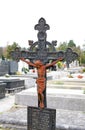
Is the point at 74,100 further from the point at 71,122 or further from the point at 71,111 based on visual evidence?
the point at 71,122

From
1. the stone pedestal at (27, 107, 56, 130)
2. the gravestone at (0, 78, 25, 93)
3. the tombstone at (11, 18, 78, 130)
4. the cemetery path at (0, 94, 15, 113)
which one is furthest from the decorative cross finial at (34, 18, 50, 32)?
the gravestone at (0, 78, 25, 93)

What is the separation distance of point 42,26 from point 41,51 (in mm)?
475

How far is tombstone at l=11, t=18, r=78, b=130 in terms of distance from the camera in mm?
5392

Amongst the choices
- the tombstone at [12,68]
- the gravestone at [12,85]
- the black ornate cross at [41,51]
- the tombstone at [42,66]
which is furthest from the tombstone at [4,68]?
the tombstone at [42,66]

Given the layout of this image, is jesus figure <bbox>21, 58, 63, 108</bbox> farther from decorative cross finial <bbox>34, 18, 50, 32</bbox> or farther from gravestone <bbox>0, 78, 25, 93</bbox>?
gravestone <bbox>0, 78, 25, 93</bbox>

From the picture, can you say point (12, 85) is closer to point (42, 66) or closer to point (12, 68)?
point (42, 66)

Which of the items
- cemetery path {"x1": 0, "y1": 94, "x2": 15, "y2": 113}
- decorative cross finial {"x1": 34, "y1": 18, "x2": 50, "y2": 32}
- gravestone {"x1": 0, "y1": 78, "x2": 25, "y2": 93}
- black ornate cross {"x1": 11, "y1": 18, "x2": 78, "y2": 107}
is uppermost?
decorative cross finial {"x1": 34, "y1": 18, "x2": 50, "y2": 32}

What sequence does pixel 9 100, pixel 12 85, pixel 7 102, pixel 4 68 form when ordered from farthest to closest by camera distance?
pixel 4 68 → pixel 12 85 → pixel 9 100 → pixel 7 102

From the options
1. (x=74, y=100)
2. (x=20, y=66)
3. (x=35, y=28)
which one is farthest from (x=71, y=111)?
(x=20, y=66)

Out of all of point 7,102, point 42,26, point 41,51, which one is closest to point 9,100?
point 7,102

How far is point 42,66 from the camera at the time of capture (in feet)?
18.1

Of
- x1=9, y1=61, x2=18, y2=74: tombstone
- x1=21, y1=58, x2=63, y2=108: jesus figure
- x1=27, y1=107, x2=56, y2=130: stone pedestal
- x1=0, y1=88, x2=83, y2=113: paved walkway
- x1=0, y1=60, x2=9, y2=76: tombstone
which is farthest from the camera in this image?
x1=9, y1=61, x2=18, y2=74: tombstone

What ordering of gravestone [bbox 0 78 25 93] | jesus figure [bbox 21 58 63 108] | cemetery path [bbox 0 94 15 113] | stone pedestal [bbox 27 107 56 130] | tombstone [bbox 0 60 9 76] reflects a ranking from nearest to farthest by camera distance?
stone pedestal [bbox 27 107 56 130]
jesus figure [bbox 21 58 63 108]
cemetery path [bbox 0 94 15 113]
gravestone [bbox 0 78 25 93]
tombstone [bbox 0 60 9 76]

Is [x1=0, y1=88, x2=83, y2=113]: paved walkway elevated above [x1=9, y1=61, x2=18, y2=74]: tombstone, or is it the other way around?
[x1=9, y1=61, x2=18, y2=74]: tombstone
